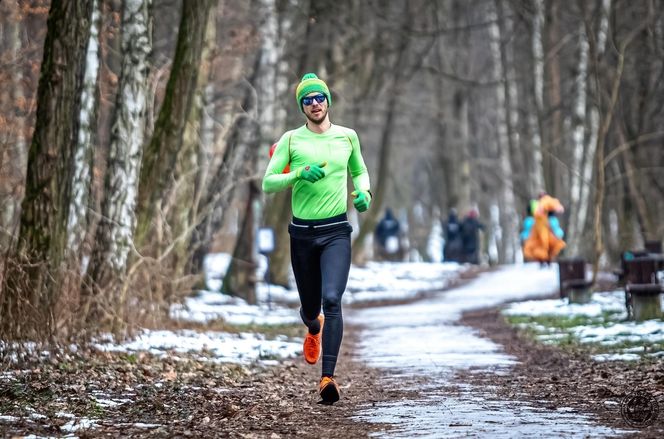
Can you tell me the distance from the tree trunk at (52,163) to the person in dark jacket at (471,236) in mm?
29798

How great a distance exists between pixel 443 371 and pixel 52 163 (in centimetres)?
400

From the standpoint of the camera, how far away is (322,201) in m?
9.05

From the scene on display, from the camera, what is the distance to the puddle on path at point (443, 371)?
7.25 meters

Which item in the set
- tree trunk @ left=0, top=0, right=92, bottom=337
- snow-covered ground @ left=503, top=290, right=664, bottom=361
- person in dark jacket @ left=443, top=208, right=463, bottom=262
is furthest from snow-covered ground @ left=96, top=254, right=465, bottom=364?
person in dark jacket @ left=443, top=208, right=463, bottom=262

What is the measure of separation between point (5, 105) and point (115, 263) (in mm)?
6491

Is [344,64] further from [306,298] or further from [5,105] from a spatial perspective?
[306,298]

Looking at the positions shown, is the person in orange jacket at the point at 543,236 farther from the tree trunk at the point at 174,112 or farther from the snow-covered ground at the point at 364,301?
the tree trunk at the point at 174,112

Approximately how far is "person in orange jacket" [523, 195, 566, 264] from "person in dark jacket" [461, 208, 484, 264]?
1117cm

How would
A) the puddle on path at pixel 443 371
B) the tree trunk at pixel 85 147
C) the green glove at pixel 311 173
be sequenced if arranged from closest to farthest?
the puddle on path at pixel 443 371 < the green glove at pixel 311 173 < the tree trunk at pixel 85 147

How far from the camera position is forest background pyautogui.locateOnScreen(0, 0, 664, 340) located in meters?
11.7

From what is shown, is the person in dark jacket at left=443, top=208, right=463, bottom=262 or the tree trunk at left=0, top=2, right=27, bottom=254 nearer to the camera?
the tree trunk at left=0, top=2, right=27, bottom=254

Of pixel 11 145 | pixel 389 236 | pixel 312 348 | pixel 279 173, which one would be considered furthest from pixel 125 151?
pixel 389 236

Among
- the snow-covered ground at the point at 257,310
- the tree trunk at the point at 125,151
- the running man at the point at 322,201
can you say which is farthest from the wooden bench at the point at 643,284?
the running man at the point at 322,201

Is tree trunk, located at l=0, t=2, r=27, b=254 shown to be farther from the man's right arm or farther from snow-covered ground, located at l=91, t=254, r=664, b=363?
the man's right arm
